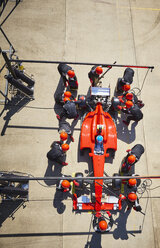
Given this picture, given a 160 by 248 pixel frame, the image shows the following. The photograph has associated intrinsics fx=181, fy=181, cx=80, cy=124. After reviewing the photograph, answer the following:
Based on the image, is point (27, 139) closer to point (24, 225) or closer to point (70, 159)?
point (70, 159)

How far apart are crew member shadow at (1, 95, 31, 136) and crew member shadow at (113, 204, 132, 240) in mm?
7257

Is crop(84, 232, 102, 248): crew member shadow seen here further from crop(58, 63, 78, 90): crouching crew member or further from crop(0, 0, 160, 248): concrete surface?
crop(58, 63, 78, 90): crouching crew member

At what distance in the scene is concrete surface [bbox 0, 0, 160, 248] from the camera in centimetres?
825

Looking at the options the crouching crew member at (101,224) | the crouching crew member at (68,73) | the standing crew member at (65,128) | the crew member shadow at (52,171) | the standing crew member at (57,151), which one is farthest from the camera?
the crouching crew member at (68,73)

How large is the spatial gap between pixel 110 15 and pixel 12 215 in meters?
13.2

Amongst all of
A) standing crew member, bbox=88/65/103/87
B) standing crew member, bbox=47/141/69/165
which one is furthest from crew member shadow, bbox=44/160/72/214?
Result: standing crew member, bbox=88/65/103/87

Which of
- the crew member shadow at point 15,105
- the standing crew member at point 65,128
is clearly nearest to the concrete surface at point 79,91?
the crew member shadow at point 15,105

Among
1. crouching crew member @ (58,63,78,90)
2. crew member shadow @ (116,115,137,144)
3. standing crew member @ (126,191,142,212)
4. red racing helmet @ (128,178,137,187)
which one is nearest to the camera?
standing crew member @ (126,191,142,212)

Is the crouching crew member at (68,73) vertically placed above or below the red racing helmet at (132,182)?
above

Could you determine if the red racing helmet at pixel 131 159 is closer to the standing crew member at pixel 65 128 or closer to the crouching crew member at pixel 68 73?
the standing crew member at pixel 65 128

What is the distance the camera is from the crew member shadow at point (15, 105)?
977cm

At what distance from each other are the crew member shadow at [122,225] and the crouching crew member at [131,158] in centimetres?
176

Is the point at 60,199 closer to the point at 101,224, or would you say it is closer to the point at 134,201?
the point at 101,224

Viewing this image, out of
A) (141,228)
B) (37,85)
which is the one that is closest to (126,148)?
(141,228)
